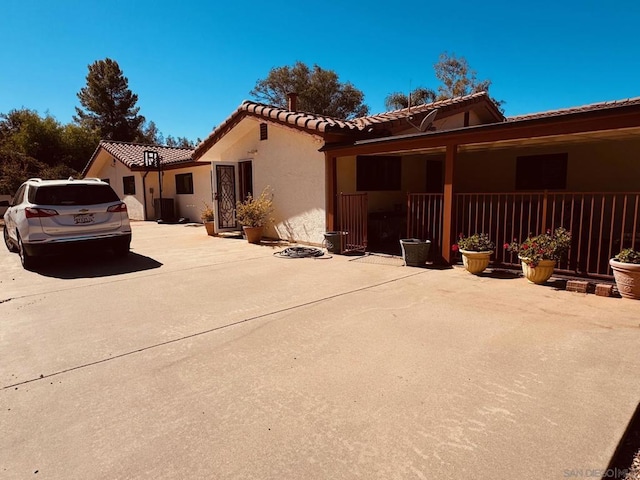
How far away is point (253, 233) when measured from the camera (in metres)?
11.1

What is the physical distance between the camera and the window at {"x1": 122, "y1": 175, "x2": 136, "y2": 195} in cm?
2032

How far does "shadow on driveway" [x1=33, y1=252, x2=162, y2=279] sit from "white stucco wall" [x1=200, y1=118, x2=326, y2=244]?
4055mm

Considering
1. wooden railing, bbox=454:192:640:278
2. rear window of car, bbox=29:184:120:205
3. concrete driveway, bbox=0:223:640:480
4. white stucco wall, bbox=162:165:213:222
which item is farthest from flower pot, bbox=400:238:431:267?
white stucco wall, bbox=162:165:213:222

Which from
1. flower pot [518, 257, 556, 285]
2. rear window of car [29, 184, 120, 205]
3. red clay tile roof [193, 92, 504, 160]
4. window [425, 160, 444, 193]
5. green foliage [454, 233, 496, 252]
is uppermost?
red clay tile roof [193, 92, 504, 160]

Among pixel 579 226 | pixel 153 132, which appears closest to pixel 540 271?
pixel 579 226

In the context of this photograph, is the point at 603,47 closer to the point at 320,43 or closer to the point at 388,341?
the point at 320,43

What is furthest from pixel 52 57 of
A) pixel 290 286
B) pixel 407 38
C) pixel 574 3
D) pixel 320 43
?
pixel 574 3

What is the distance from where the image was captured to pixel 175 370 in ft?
10.4

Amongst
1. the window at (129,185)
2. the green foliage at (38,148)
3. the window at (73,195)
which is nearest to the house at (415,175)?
the window at (73,195)

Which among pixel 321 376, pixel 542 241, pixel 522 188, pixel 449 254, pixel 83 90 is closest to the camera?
pixel 321 376

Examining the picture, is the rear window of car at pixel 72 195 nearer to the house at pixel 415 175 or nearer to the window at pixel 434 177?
the house at pixel 415 175

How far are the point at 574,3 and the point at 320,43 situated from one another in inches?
495

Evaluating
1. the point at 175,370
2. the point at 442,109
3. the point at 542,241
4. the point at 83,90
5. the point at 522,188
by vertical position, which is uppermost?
the point at 83,90

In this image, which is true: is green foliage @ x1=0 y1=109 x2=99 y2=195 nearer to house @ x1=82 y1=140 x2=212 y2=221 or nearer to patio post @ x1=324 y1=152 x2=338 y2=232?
house @ x1=82 y1=140 x2=212 y2=221
